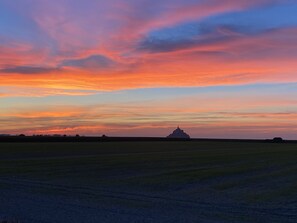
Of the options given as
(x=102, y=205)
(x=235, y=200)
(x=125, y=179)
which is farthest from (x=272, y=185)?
(x=102, y=205)

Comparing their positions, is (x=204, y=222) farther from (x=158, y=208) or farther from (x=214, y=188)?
(x=214, y=188)

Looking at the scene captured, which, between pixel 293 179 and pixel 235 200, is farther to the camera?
pixel 293 179

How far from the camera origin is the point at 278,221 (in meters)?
15.9

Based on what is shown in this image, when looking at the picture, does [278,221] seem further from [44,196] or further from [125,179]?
[125,179]

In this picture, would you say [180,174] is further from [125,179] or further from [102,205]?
[102,205]

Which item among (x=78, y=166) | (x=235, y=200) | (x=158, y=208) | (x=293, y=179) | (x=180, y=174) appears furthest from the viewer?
(x=78, y=166)

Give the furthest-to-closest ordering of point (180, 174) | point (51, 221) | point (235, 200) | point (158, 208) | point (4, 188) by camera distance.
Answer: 1. point (180, 174)
2. point (4, 188)
3. point (235, 200)
4. point (158, 208)
5. point (51, 221)

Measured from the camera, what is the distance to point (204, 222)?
15.4 meters

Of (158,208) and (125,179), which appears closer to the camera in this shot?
(158,208)

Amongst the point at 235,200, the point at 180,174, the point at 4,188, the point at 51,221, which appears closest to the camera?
the point at 51,221

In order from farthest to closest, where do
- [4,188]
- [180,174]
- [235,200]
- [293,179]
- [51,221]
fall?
1. [180,174]
2. [293,179]
3. [4,188]
4. [235,200]
5. [51,221]

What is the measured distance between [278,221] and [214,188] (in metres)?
8.40

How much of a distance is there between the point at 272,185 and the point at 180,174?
273 inches

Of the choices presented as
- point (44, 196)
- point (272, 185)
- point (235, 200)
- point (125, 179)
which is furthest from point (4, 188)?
point (272, 185)
